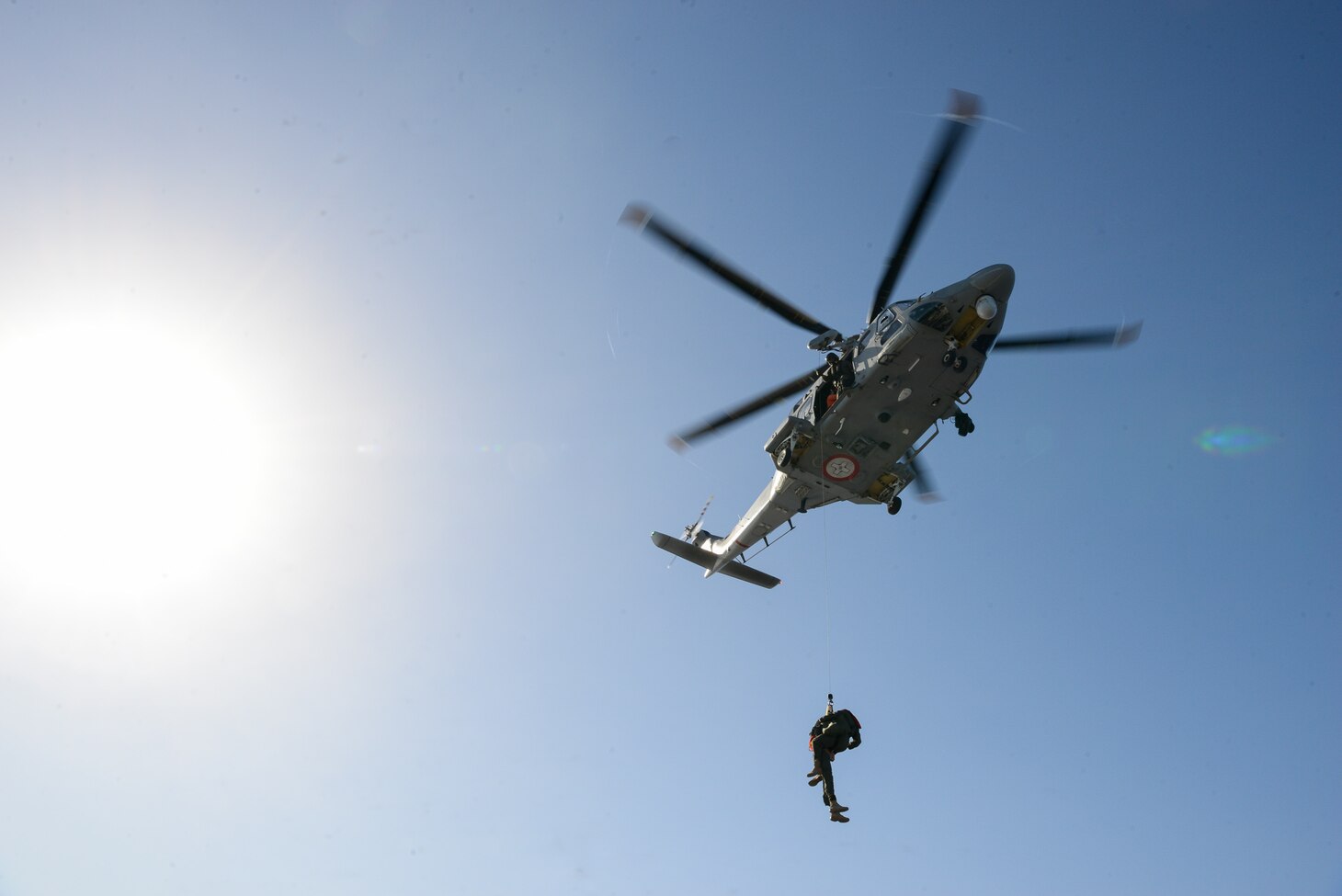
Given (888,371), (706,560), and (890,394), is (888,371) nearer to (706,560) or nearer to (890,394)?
(890,394)

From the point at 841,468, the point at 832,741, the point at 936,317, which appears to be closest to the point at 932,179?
the point at 936,317

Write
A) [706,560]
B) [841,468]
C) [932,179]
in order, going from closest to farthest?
[932,179], [841,468], [706,560]

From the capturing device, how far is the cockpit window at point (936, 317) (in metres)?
15.4

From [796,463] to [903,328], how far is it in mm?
3854

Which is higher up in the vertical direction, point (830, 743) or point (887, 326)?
point (887, 326)

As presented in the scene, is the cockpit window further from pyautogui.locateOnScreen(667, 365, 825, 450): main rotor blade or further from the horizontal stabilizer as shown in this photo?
the horizontal stabilizer

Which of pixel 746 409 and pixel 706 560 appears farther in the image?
pixel 706 560

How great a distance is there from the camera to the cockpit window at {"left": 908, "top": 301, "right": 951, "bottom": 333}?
→ 15.4m

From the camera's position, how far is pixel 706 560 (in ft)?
73.7

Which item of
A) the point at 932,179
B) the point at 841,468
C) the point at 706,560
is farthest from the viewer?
the point at 706,560

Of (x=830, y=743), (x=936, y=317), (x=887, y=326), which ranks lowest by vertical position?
(x=830, y=743)

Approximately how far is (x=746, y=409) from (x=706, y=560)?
642 cm

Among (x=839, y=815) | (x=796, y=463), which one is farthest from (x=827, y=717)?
(x=796, y=463)

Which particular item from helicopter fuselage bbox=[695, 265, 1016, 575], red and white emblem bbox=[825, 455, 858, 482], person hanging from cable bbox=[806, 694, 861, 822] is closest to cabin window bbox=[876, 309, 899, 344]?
helicopter fuselage bbox=[695, 265, 1016, 575]
